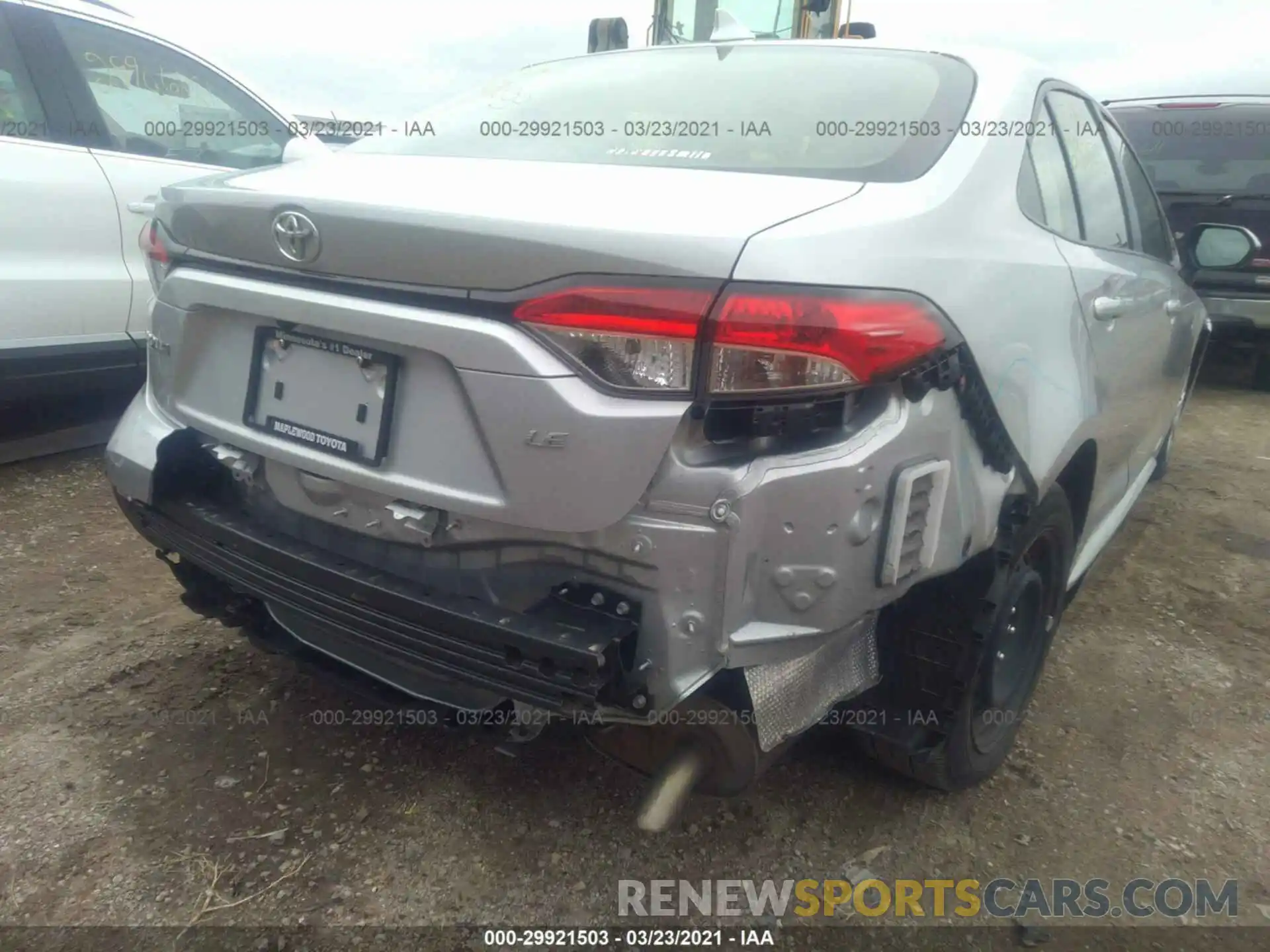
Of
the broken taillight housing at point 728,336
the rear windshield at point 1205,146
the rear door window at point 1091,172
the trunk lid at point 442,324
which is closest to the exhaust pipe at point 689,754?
the trunk lid at point 442,324

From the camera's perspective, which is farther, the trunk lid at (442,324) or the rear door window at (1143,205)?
the rear door window at (1143,205)

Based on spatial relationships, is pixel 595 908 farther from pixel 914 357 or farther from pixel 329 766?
pixel 914 357

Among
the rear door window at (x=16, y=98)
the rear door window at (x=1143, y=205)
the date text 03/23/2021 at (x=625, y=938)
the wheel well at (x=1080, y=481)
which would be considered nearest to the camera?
the date text 03/23/2021 at (x=625, y=938)

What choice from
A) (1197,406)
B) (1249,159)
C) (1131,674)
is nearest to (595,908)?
(1131,674)

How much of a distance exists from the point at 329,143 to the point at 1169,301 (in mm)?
3816

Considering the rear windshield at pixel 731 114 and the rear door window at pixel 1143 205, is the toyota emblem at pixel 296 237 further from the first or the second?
the rear door window at pixel 1143 205

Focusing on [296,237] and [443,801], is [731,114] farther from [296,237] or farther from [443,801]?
[443,801]

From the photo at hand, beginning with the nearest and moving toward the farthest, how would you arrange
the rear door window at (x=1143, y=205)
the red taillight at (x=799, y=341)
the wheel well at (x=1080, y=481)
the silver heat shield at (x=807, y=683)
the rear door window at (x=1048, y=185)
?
1. the red taillight at (x=799, y=341)
2. the silver heat shield at (x=807, y=683)
3. the rear door window at (x=1048, y=185)
4. the wheel well at (x=1080, y=481)
5. the rear door window at (x=1143, y=205)

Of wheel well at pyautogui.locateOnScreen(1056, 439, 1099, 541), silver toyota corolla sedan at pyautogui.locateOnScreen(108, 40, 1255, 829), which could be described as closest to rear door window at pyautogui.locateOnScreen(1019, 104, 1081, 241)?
silver toyota corolla sedan at pyautogui.locateOnScreen(108, 40, 1255, 829)

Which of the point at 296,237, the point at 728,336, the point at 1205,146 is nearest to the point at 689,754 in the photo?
the point at 728,336

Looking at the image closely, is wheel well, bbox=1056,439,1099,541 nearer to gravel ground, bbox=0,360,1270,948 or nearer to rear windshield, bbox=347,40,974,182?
gravel ground, bbox=0,360,1270,948

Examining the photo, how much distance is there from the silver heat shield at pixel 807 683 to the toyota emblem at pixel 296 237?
3.34ft

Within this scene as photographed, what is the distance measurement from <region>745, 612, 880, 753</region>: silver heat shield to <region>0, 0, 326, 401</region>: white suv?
237 cm

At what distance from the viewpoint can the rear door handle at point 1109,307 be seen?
2158mm
